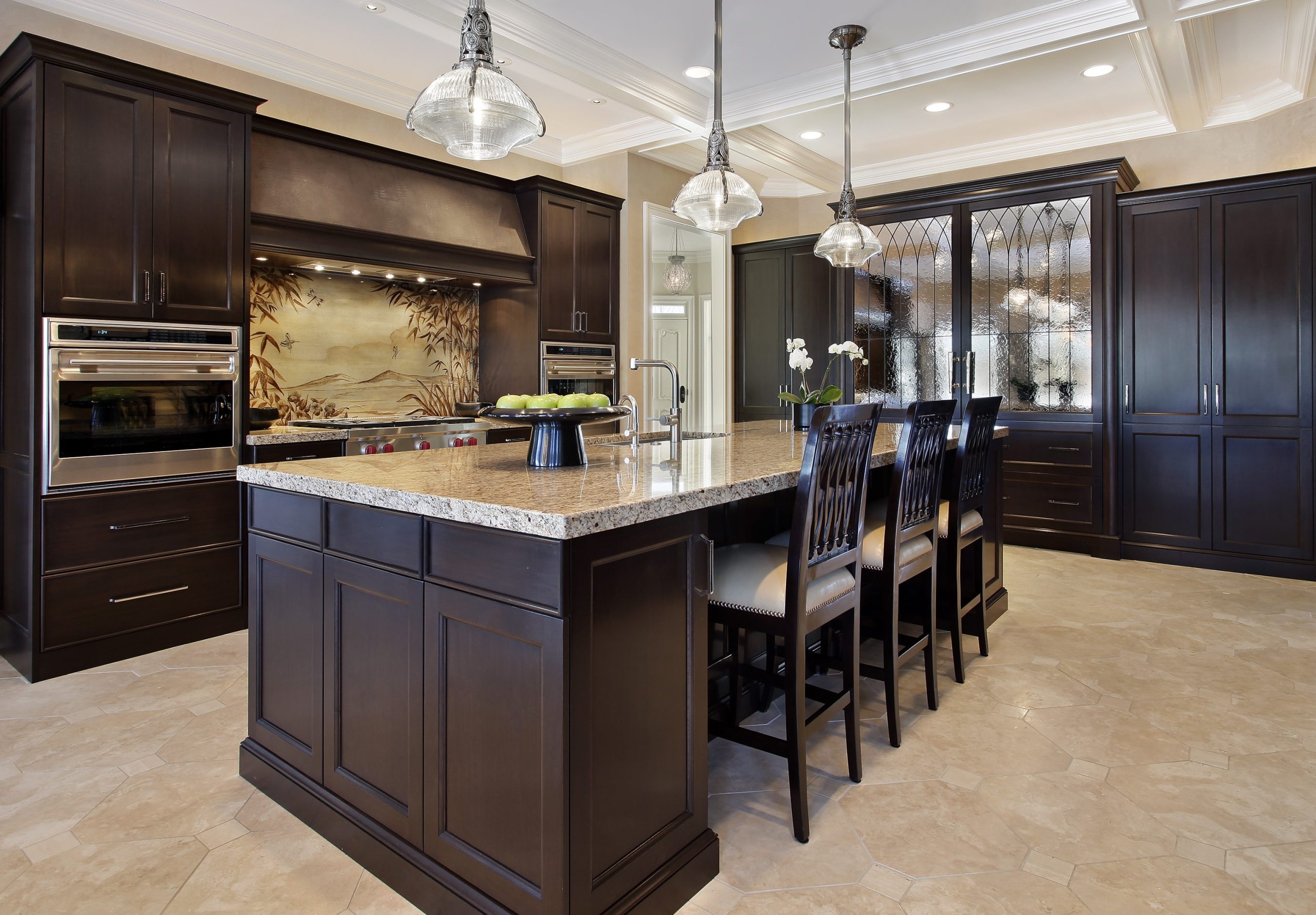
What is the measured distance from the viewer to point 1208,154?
5.11 m

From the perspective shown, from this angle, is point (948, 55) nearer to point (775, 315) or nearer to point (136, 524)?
point (775, 315)

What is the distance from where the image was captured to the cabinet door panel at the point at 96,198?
297 centimetres

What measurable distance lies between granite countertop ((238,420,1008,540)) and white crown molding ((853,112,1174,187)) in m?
4.19

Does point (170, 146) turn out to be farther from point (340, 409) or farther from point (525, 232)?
point (525, 232)

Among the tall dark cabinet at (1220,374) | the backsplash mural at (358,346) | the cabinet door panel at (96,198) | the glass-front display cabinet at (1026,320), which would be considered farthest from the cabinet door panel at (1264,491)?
the cabinet door panel at (96,198)

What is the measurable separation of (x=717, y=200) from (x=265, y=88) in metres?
2.75

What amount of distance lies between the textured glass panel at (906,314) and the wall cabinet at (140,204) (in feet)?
14.0

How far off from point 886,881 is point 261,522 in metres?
1.86

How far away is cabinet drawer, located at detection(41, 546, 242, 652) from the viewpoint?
120 inches

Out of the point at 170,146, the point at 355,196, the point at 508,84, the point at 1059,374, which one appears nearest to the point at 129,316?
the point at 170,146

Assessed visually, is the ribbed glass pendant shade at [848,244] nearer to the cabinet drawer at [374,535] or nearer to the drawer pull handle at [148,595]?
the cabinet drawer at [374,535]

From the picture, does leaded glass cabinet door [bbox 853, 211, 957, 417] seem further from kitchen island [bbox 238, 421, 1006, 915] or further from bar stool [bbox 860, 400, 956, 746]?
kitchen island [bbox 238, 421, 1006, 915]

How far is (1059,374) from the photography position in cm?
512

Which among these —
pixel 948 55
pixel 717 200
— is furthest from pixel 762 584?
pixel 948 55
